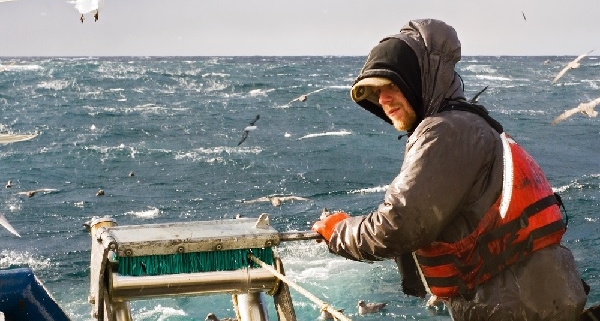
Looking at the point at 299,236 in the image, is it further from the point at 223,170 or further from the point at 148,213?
the point at 223,170

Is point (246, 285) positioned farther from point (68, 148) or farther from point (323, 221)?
point (68, 148)

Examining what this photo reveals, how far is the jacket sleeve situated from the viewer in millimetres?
2816

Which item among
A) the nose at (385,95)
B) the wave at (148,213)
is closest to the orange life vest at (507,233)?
the nose at (385,95)

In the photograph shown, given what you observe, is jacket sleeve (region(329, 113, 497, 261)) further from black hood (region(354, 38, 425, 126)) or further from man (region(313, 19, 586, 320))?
black hood (region(354, 38, 425, 126))

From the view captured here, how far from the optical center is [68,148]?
50875 millimetres

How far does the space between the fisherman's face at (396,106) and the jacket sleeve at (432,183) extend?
26 cm

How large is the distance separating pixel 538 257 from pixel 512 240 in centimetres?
14

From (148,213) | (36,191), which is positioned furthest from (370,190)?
(36,191)

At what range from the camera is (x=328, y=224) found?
3592mm

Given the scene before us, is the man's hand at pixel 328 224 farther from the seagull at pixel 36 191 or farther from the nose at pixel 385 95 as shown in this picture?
the seagull at pixel 36 191

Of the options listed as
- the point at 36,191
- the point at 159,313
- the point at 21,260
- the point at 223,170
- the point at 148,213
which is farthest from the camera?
the point at 223,170

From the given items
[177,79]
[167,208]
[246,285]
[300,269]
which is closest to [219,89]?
[177,79]

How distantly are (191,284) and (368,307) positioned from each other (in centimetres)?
1619

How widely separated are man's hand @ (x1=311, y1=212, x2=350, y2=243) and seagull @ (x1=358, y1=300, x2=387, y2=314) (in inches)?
648
